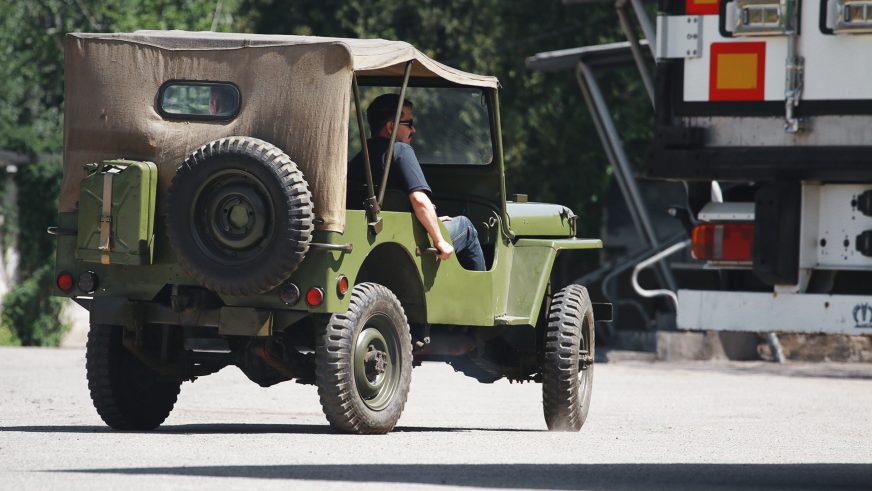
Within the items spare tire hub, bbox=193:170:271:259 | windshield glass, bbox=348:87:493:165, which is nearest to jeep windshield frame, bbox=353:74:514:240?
windshield glass, bbox=348:87:493:165

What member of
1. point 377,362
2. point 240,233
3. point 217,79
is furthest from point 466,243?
point 217,79

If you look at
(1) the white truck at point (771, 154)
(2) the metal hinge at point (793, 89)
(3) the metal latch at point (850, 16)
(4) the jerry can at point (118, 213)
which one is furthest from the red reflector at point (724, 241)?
(4) the jerry can at point (118, 213)

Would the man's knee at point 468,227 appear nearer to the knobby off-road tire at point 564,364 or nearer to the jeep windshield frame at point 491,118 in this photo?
→ the jeep windshield frame at point 491,118

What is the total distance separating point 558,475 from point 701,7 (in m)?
2.13

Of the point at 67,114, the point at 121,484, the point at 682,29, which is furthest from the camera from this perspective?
the point at 67,114

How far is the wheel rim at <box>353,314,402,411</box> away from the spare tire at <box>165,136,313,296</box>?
2.18ft

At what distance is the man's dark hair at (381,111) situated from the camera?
412 inches

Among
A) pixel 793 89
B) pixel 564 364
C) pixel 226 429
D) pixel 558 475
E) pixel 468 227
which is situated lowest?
pixel 226 429

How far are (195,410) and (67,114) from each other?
Answer: 10.5ft

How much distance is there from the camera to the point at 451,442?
958 centimetres

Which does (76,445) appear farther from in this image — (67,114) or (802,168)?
(802,168)

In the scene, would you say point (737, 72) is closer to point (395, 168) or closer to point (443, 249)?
point (443, 249)

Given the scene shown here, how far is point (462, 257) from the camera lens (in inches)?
418

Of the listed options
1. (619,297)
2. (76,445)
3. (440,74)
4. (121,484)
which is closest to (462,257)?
(440,74)
